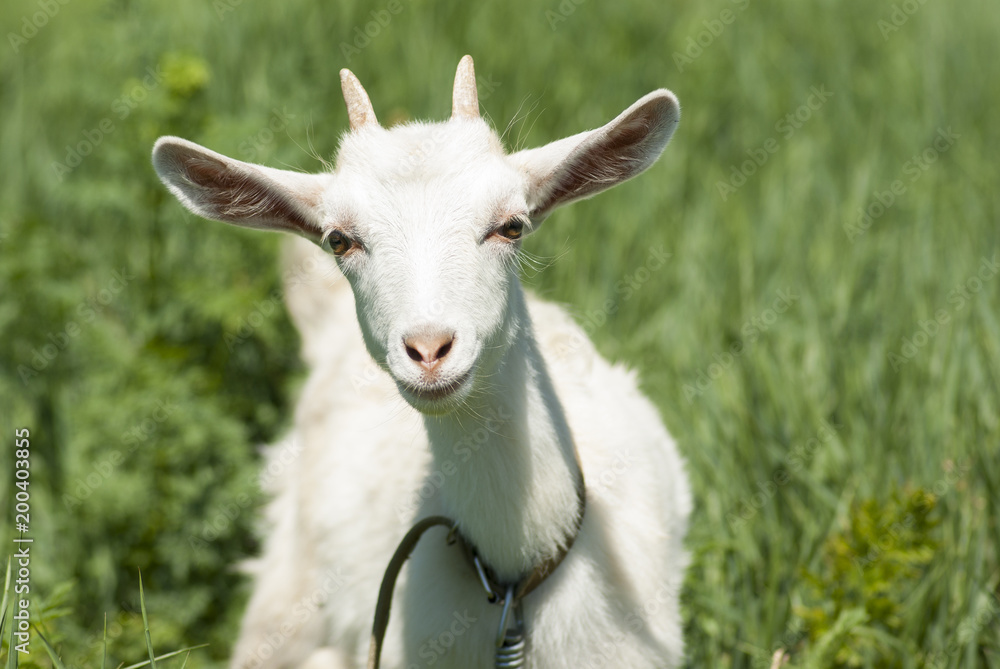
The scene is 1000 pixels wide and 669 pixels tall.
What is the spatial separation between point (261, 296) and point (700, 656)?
7.41ft

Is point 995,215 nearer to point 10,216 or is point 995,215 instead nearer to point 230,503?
point 230,503

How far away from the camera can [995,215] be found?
462 centimetres

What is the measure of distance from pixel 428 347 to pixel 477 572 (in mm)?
732

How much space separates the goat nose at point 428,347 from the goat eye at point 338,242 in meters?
0.38

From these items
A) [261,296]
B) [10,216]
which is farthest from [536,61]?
[10,216]

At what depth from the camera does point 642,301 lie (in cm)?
453

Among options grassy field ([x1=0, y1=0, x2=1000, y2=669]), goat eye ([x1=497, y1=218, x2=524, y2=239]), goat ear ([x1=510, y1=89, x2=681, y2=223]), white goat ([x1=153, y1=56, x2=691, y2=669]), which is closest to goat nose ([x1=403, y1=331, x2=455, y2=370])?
white goat ([x1=153, y1=56, x2=691, y2=669])

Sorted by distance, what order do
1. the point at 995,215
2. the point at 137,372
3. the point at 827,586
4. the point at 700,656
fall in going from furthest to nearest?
the point at 995,215
the point at 137,372
the point at 700,656
the point at 827,586

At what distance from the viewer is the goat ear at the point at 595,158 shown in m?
2.18

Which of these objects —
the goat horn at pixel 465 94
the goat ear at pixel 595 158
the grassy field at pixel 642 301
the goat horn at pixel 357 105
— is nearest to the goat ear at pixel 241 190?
the goat horn at pixel 357 105

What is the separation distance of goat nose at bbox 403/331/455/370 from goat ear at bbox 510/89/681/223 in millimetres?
504

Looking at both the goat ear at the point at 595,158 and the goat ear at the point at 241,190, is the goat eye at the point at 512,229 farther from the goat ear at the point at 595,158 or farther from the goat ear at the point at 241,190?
the goat ear at the point at 241,190

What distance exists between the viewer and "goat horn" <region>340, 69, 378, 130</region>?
2342 mm

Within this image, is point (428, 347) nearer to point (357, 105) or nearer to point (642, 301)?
point (357, 105)
